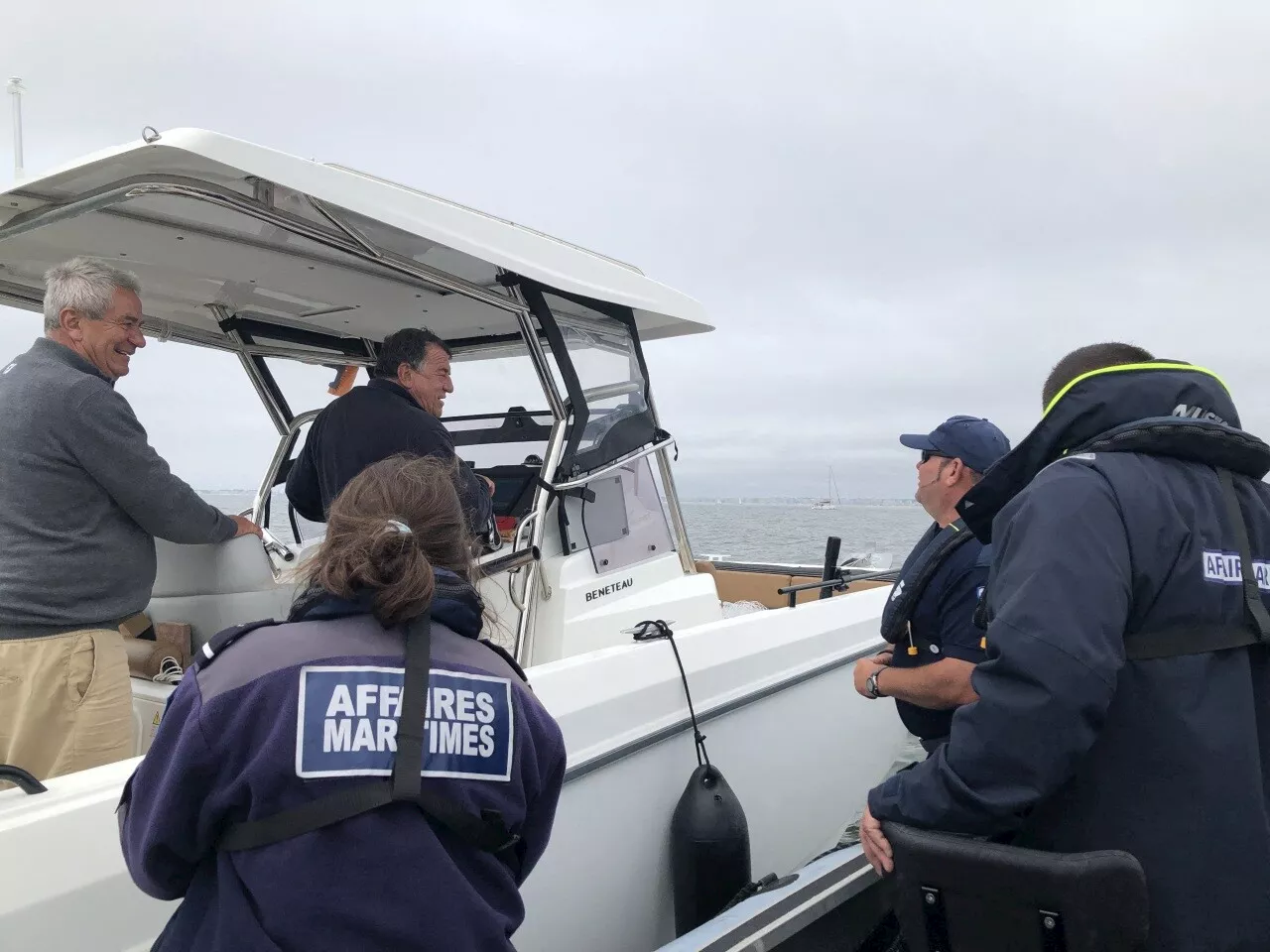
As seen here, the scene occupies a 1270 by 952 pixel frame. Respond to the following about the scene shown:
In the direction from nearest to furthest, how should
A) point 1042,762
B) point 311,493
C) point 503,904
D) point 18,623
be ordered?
point 503,904
point 1042,762
point 18,623
point 311,493

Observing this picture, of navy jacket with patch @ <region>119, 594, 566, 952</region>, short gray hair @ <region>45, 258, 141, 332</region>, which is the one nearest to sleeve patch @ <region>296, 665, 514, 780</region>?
navy jacket with patch @ <region>119, 594, 566, 952</region>

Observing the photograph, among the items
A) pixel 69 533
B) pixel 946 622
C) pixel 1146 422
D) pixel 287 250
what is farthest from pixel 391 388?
pixel 1146 422

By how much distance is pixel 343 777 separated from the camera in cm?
114

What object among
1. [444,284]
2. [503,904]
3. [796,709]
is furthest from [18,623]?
[796,709]

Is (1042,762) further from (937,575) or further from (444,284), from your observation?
(444,284)

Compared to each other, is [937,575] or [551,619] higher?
[937,575]

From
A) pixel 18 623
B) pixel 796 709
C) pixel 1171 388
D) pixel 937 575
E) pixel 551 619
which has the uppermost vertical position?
pixel 1171 388

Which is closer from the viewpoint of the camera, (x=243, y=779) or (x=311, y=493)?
(x=243, y=779)

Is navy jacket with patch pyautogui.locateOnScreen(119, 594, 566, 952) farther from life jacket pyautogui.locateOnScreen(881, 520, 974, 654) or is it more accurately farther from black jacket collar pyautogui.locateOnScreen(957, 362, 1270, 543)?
life jacket pyautogui.locateOnScreen(881, 520, 974, 654)

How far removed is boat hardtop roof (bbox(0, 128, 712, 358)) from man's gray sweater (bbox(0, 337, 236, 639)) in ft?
1.60

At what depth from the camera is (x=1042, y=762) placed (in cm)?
139

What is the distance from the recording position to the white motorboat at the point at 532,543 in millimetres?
2078

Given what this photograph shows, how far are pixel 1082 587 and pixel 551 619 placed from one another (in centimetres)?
210

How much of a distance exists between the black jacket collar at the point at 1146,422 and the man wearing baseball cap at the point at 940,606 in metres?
0.50
